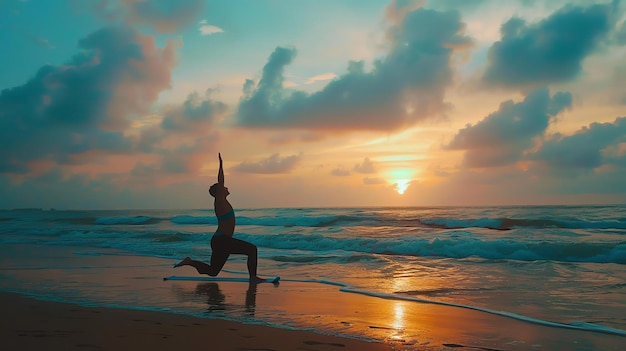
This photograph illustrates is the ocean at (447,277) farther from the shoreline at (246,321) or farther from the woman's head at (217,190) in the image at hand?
the woman's head at (217,190)

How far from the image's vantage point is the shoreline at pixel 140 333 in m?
4.65

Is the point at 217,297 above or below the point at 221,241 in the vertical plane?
below

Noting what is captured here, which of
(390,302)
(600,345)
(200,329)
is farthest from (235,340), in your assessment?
(600,345)

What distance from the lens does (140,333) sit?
516cm

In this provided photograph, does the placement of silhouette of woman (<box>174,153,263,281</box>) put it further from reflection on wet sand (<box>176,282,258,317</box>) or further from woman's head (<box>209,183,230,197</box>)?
reflection on wet sand (<box>176,282,258,317</box>)

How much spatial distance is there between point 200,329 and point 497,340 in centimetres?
330

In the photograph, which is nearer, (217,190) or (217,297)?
(217,297)

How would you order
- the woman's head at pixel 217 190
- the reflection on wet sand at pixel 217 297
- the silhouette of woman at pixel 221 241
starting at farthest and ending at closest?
the woman's head at pixel 217 190 < the silhouette of woman at pixel 221 241 < the reflection on wet sand at pixel 217 297

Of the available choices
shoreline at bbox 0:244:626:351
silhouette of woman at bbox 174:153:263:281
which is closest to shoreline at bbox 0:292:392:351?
shoreline at bbox 0:244:626:351

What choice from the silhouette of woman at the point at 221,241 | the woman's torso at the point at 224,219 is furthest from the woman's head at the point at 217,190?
the woman's torso at the point at 224,219

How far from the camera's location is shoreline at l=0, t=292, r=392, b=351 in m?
4.65

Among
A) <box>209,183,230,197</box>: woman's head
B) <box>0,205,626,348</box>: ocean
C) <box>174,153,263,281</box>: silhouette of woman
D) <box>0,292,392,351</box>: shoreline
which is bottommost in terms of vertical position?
<box>0,205,626,348</box>: ocean

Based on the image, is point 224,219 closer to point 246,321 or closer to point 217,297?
point 217,297

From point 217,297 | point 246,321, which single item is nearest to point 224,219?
point 217,297
